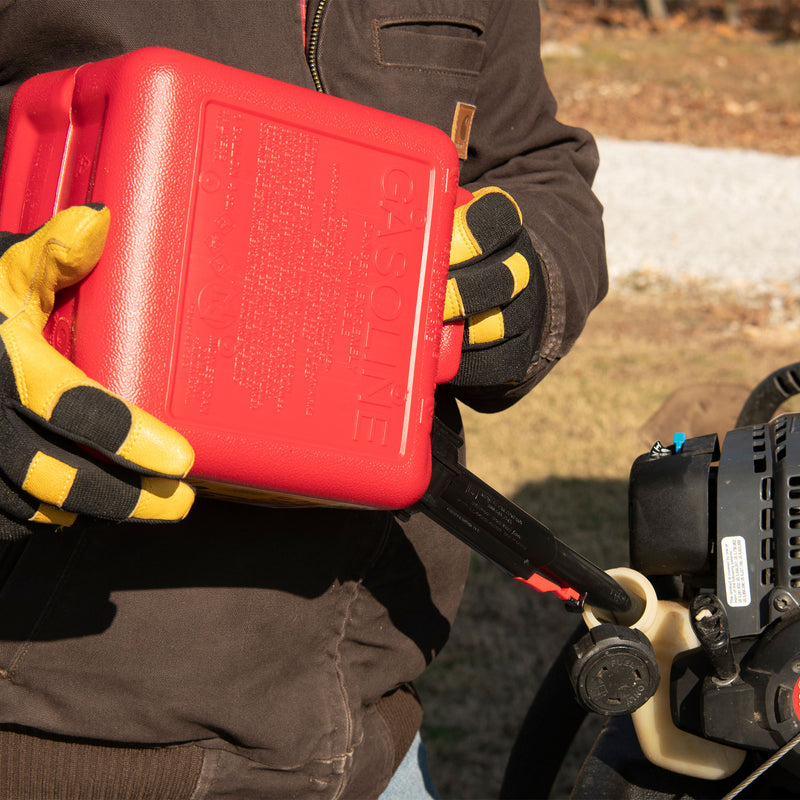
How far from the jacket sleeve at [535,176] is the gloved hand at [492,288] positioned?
10cm

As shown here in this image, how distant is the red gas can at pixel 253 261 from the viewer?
0.88m

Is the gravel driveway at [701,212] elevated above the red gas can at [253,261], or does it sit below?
below

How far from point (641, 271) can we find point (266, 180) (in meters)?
6.01

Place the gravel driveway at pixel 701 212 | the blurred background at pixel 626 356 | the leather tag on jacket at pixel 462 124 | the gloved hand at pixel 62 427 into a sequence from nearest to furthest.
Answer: the gloved hand at pixel 62 427 → the leather tag on jacket at pixel 462 124 → the blurred background at pixel 626 356 → the gravel driveway at pixel 701 212

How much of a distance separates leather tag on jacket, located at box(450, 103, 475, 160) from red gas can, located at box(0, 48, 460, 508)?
0.25m

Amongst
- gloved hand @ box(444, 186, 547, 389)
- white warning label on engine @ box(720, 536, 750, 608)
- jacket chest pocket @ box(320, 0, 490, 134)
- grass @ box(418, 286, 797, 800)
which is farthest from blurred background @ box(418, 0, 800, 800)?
jacket chest pocket @ box(320, 0, 490, 134)

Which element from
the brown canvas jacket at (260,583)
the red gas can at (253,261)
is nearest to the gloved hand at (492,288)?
the red gas can at (253,261)

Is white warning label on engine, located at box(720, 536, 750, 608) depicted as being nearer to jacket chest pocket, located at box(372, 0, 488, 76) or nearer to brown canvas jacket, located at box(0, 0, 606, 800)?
brown canvas jacket, located at box(0, 0, 606, 800)

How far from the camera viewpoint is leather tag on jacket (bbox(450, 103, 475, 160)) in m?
1.29

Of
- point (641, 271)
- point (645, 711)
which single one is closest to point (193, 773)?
point (645, 711)

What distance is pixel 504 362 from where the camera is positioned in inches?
45.9

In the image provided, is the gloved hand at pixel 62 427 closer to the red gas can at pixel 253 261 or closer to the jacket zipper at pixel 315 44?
the red gas can at pixel 253 261

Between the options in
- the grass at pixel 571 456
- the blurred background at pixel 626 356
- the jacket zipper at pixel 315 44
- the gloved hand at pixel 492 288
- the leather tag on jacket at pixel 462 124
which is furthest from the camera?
the blurred background at pixel 626 356

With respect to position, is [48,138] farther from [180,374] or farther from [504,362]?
[504,362]
